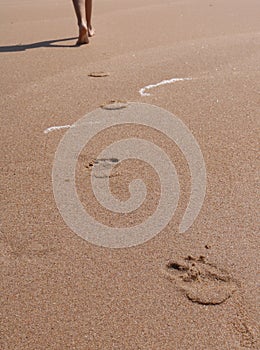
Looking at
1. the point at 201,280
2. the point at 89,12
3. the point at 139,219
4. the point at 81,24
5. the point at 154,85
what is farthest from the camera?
the point at 89,12

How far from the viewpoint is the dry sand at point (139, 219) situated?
1788mm

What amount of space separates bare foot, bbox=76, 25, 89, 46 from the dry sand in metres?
0.10

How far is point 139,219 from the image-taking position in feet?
7.62

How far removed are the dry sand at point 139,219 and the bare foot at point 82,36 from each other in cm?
10

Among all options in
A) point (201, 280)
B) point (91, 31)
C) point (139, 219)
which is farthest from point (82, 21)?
point (201, 280)

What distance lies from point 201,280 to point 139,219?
1.44 ft

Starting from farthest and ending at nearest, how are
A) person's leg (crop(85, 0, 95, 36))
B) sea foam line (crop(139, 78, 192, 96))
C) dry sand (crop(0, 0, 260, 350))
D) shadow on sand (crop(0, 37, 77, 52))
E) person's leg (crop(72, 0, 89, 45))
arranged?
person's leg (crop(85, 0, 95, 36))
shadow on sand (crop(0, 37, 77, 52))
person's leg (crop(72, 0, 89, 45))
sea foam line (crop(139, 78, 192, 96))
dry sand (crop(0, 0, 260, 350))

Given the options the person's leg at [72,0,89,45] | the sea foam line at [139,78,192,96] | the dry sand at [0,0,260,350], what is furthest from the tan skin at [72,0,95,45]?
the sea foam line at [139,78,192,96]

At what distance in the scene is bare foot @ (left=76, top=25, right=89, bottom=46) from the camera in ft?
15.5

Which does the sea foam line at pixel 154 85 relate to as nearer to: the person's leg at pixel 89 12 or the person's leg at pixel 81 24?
the person's leg at pixel 81 24

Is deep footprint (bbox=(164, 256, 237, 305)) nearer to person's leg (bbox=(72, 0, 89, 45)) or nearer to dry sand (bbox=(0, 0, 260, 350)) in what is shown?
dry sand (bbox=(0, 0, 260, 350))

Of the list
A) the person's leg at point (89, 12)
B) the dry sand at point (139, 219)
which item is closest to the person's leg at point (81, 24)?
the dry sand at point (139, 219)

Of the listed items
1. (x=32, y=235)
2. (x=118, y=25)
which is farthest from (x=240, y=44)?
(x=32, y=235)

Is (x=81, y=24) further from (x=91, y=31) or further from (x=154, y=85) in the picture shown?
(x=154, y=85)
